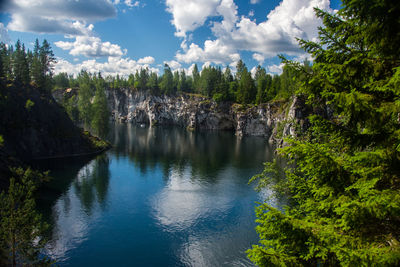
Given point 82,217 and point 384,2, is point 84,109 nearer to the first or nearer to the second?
point 82,217

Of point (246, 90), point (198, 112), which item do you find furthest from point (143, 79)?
point (246, 90)

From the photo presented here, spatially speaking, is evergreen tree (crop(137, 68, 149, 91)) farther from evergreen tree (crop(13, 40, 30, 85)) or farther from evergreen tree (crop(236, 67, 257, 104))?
evergreen tree (crop(13, 40, 30, 85))

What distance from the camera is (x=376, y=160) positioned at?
21.2 feet

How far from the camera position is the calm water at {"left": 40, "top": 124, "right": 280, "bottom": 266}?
26.2 meters

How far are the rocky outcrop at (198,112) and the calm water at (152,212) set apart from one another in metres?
41.7

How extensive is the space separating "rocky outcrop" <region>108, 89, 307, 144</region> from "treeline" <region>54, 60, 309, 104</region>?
4366 millimetres

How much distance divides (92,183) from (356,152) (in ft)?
158

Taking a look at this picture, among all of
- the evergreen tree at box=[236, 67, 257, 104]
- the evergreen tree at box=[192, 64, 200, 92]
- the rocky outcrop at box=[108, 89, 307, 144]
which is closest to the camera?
the rocky outcrop at box=[108, 89, 307, 144]

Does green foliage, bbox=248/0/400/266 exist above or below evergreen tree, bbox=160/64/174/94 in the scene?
below

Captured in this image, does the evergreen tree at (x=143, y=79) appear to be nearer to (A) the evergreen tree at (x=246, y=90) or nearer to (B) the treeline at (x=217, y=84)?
(B) the treeline at (x=217, y=84)

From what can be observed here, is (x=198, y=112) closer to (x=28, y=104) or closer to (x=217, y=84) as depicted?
(x=217, y=84)

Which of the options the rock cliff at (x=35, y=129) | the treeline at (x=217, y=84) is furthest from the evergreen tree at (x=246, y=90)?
the rock cliff at (x=35, y=129)

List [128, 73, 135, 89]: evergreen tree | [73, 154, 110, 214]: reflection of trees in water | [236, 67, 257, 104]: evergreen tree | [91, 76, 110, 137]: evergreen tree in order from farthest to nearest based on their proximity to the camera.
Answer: [128, 73, 135, 89]: evergreen tree
[236, 67, 257, 104]: evergreen tree
[91, 76, 110, 137]: evergreen tree
[73, 154, 110, 214]: reflection of trees in water

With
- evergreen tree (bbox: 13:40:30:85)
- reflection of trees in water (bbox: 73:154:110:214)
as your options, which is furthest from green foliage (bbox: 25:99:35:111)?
reflection of trees in water (bbox: 73:154:110:214)
